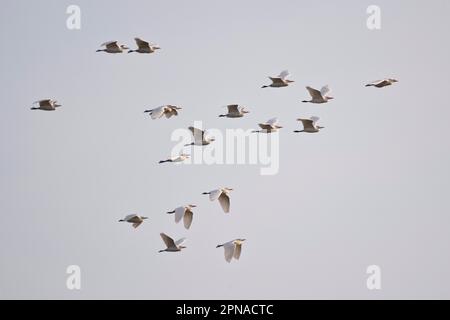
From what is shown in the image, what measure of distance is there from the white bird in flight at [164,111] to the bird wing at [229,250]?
20.4 ft

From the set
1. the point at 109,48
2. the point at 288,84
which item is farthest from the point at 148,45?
the point at 288,84

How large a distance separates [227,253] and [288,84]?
12.7 meters

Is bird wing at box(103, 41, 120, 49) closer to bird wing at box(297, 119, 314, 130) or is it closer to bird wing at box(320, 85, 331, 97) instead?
bird wing at box(297, 119, 314, 130)

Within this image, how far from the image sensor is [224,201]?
62.5 metres

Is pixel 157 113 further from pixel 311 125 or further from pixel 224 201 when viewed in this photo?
pixel 311 125

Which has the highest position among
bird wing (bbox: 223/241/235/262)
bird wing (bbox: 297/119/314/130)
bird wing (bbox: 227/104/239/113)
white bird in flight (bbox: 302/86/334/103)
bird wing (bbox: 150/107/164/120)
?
white bird in flight (bbox: 302/86/334/103)

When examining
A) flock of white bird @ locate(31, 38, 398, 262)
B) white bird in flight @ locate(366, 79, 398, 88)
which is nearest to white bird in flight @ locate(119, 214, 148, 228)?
flock of white bird @ locate(31, 38, 398, 262)

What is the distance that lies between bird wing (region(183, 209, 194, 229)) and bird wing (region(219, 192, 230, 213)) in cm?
147

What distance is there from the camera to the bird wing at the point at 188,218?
206 feet

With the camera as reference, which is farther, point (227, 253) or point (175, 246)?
point (175, 246)

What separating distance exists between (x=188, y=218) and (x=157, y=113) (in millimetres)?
4779

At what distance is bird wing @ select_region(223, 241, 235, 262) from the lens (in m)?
59.9
